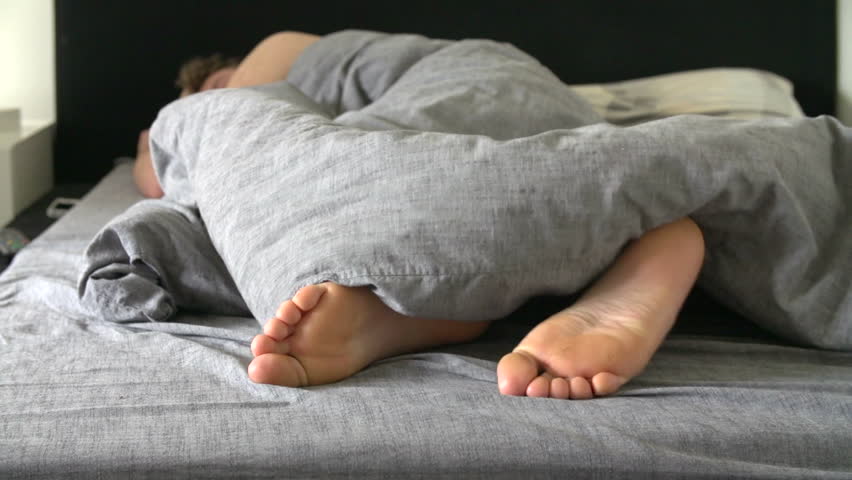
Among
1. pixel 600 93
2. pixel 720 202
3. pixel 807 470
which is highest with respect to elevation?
pixel 720 202

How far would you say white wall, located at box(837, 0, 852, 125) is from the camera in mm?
2418

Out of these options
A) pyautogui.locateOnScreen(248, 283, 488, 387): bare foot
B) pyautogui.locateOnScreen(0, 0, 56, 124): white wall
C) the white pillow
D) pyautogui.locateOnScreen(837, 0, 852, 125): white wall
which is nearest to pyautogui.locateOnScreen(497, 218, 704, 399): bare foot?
pyautogui.locateOnScreen(248, 283, 488, 387): bare foot

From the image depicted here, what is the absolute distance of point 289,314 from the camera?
34.4 inches

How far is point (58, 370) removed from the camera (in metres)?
0.93

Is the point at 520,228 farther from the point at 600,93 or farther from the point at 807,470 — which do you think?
the point at 600,93

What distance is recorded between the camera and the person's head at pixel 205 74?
2176 mm

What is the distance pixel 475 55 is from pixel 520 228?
63 cm

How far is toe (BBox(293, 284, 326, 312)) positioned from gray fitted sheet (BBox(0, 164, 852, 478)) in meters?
0.08

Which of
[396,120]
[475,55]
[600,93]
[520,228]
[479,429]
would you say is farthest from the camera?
[600,93]

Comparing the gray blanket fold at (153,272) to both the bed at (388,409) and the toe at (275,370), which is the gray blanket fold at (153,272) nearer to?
the bed at (388,409)

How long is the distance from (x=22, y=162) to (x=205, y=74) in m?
0.49

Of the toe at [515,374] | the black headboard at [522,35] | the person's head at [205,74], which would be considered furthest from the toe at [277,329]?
the black headboard at [522,35]

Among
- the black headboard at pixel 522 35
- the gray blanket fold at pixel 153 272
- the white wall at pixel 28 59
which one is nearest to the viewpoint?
the gray blanket fold at pixel 153 272

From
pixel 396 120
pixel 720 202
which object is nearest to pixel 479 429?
pixel 720 202
